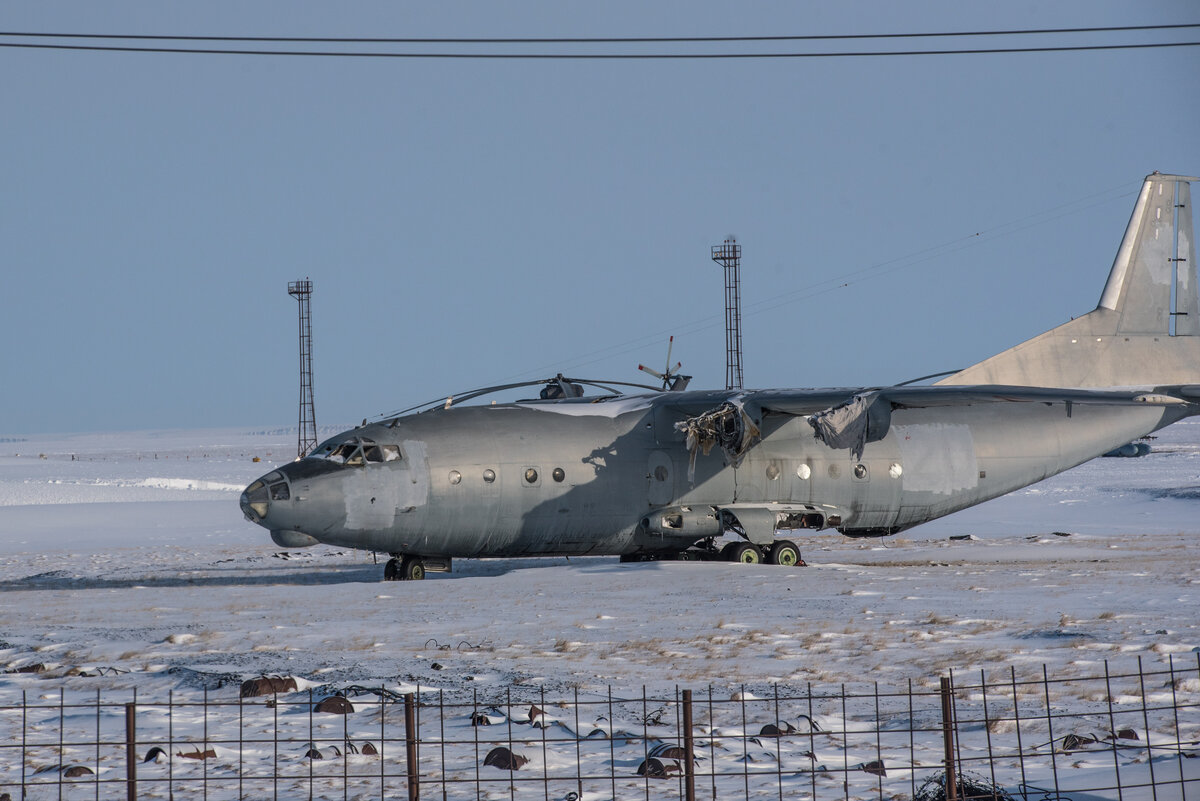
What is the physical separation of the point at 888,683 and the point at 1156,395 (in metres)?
15.5

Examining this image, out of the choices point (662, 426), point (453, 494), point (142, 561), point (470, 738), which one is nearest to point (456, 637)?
point (470, 738)

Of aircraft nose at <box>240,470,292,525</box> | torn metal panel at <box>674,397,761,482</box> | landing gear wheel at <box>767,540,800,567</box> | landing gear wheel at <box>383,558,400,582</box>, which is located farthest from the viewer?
landing gear wheel at <box>767,540,800,567</box>

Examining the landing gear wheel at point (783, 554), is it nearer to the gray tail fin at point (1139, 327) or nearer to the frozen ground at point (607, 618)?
the frozen ground at point (607, 618)

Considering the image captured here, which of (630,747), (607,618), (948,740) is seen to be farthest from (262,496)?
(948,740)

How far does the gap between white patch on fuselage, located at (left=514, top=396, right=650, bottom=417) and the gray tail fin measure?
8.95 m

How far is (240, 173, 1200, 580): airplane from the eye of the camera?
73.8 feet

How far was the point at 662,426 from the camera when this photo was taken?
81.6 feet

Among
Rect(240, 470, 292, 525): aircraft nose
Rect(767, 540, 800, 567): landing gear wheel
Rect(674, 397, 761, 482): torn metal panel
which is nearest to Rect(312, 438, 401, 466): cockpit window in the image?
Rect(240, 470, 292, 525): aircraft nose

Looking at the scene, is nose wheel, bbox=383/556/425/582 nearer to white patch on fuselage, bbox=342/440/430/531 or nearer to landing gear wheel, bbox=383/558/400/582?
landing gear wheel, bbox=383/558/400/582

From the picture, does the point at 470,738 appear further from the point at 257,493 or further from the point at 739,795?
the point at 257,493

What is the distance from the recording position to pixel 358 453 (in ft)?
74.0

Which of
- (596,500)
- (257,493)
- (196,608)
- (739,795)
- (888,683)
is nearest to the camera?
(739,795)

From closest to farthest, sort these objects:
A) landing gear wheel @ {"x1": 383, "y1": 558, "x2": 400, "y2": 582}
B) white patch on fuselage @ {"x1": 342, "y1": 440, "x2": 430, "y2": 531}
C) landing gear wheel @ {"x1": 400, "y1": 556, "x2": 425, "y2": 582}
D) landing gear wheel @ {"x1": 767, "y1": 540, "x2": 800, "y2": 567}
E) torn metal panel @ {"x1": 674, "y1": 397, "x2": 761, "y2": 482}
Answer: white patch on fuselage @ {"x1": 342, "y1": 440, "x2": 430, "y2": 531} → torn metal panel @ {"x1": 674, "y1": 397, "x2": 761, "y2": 482} → landing gear wheel @ {"x1": 400, "y1": 556, "x2": 425, "y2": 582} → landing gear wheel @ {"x1": 383, "y1": 558, "x2": 400, "y2": 582} → landing gear wheel @ {"x1": 767, "y1": 540, "x2": 800, "y2": 567}

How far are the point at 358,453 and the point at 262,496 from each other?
6.63 feet
